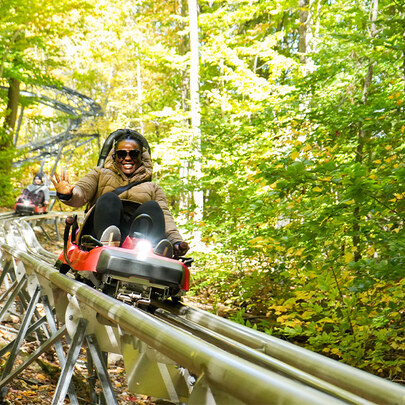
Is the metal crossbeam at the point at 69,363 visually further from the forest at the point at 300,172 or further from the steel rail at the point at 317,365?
the forest at the point at 300,172

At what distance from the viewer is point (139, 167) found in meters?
4.88

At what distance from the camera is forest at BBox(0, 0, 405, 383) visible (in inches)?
148

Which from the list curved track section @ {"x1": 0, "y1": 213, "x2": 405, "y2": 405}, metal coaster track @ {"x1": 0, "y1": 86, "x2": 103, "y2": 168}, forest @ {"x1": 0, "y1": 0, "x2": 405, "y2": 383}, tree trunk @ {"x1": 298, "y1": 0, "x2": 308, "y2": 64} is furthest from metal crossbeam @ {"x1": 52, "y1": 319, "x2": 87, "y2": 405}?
metal coaster track @ {"x1": 0, "y1": 86, "x2": 103, "y2": 168}

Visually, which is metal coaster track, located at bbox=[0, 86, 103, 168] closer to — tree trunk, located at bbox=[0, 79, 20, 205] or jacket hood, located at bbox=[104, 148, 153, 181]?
tree trunk, located at bbox=[0, 79, 20, 205]

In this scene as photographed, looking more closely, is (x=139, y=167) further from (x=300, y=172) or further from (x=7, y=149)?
(x=7, y=149)

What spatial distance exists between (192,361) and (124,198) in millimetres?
3247

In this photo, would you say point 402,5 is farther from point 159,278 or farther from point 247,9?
point 247,9

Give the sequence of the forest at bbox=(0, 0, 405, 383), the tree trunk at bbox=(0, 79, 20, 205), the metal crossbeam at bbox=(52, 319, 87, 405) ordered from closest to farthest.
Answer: the metal crossbeam at bbox=(52, 319, 87, 405)
the forest at bbox=(0, 0, 405, 383)
the tree trunk at bbox=(0, 79, 20, 205)

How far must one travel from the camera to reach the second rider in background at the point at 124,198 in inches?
157

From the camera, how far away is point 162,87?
22.1m

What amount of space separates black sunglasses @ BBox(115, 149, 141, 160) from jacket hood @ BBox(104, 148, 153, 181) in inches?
3.6

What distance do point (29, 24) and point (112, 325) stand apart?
11499 millimetres

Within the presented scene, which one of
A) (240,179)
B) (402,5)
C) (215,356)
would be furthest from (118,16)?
(215,356)

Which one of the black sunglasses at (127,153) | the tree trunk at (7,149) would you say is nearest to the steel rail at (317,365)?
the black sunglasses at (127,153)
